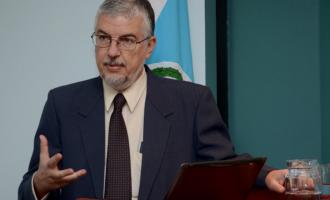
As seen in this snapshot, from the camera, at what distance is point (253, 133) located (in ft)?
12.6

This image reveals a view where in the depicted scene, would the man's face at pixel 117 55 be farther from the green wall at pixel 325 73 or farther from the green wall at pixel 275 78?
the green wall at pixel 325 73

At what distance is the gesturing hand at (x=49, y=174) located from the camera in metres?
1.66

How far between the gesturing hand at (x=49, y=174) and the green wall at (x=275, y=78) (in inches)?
85.9

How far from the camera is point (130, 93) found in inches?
87.7

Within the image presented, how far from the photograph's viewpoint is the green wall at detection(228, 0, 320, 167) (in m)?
3.85

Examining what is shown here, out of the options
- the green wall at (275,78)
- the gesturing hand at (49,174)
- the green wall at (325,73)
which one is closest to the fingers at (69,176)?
the gesturing hand at (49,174)

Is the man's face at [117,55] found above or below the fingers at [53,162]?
above

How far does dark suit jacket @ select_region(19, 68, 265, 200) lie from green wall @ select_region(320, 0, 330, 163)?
1900 mm

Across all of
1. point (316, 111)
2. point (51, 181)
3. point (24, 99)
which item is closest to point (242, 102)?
point (316, 111)

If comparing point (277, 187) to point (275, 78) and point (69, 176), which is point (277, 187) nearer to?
point (69, 176)

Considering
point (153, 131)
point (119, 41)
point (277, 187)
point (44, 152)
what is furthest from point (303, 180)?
point (119, 41)

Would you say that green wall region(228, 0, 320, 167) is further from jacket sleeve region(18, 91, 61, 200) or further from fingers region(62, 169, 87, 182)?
fingers region(62, 169, 87, 182)

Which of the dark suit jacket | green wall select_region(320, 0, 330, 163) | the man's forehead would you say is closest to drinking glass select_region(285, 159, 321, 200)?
the dark suit jacket

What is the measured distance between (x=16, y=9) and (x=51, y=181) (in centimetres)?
164
